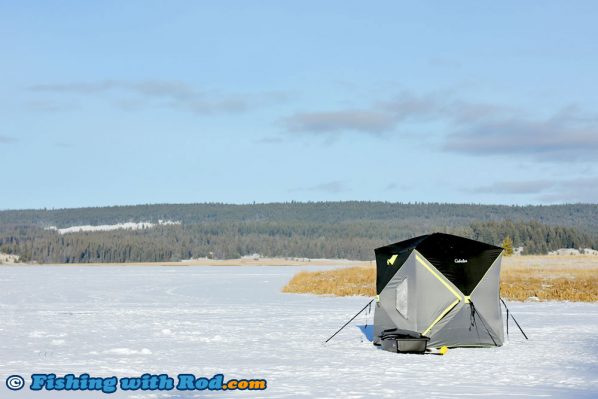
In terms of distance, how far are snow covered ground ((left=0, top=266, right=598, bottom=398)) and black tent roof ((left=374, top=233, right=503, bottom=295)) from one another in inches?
79.1

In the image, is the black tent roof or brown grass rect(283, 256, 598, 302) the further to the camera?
brown grass rect(283, 256, 598, 302)

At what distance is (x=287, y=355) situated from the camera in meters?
19.7

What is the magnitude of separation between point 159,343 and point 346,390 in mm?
8844

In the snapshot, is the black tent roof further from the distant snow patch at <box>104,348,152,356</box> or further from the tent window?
the distant snow patch at <box>104,348,152,356</box>

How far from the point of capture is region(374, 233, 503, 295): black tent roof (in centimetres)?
2231

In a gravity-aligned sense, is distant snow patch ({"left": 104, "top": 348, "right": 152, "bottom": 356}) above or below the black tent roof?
below

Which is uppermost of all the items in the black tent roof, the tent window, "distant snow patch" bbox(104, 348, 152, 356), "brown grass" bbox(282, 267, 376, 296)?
the black tent roof

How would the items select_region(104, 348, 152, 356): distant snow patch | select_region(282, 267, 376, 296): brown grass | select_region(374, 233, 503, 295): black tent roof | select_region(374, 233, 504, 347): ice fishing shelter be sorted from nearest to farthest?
select_region(104, 348, 152, 356): distant snow patch
select_region(374, 233, 504, 347): ice fishing shelter
select_region(374, 233, 503, 295): black tent roof
select_region(282, 267, 376, 296): brown grass

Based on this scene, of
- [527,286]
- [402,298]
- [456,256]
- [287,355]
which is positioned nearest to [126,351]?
[287,355]

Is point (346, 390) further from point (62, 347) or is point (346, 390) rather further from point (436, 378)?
point (62, 347)

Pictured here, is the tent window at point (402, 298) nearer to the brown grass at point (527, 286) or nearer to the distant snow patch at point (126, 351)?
the distant snow patch at point (126, 351)

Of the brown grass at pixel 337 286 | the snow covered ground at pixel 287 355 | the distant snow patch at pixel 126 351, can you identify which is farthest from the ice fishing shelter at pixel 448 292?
the brown grass at pixel 337 286

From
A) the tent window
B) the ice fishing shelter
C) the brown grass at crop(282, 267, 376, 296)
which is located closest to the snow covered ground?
the ice fishing shelter

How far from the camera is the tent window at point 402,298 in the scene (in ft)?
73.5
